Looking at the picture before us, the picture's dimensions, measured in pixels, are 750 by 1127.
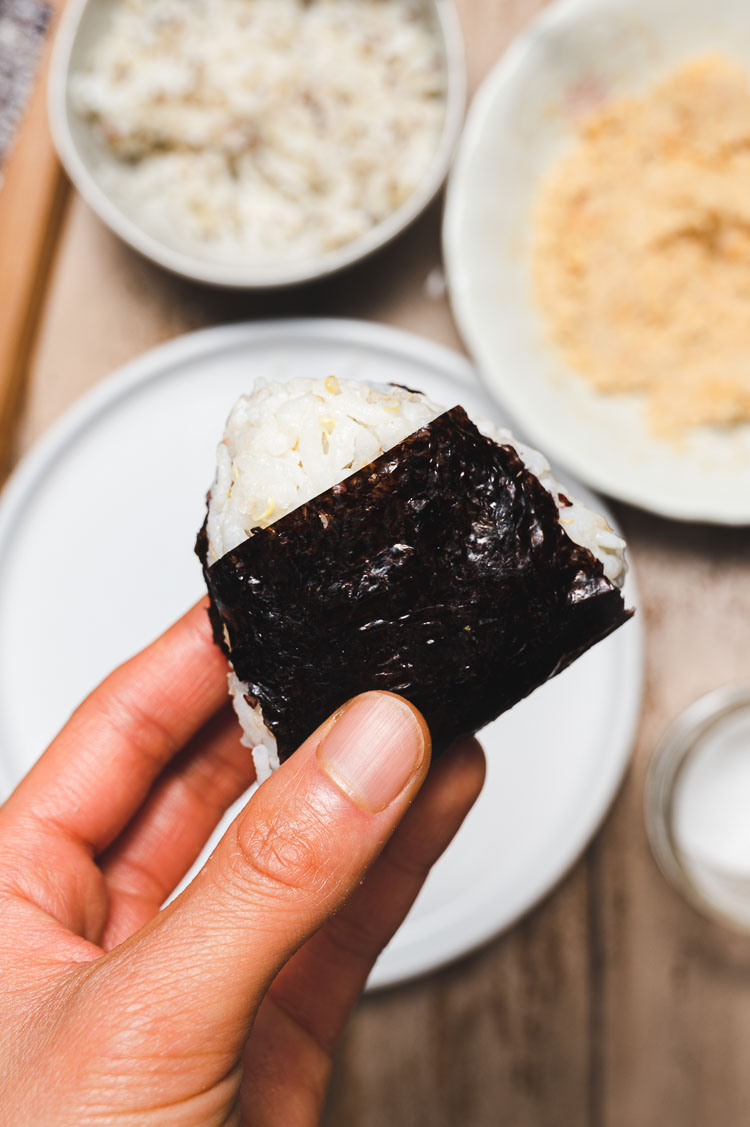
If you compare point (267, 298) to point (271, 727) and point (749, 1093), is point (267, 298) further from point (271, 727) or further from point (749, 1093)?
point (749, 1093)

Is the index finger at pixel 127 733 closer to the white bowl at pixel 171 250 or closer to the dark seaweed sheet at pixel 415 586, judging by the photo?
the dark seaweed sheet at pixel 415 586

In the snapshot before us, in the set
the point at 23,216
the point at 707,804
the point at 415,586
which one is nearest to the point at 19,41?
the point at 23,216

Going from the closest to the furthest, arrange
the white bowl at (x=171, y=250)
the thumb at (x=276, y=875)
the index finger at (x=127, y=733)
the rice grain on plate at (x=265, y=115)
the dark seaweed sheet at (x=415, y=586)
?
the thumb at (x=276, y=875) < the dark seaweed sheet at (x=415, y=586) < the index finger at (x=127, y=733) < the white bowl at (x=171, y=250) < the rice grain on plate at (x=265, y=115)

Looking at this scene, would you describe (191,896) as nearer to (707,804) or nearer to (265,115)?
(707,804)

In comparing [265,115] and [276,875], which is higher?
[265,115]

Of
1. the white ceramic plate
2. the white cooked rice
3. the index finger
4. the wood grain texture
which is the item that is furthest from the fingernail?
the wood grain texture

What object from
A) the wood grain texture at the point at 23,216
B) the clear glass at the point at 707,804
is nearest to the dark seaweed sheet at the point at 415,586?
the clear glass at the point at 707,804

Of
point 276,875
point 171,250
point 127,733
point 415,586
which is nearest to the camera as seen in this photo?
point 276,875
